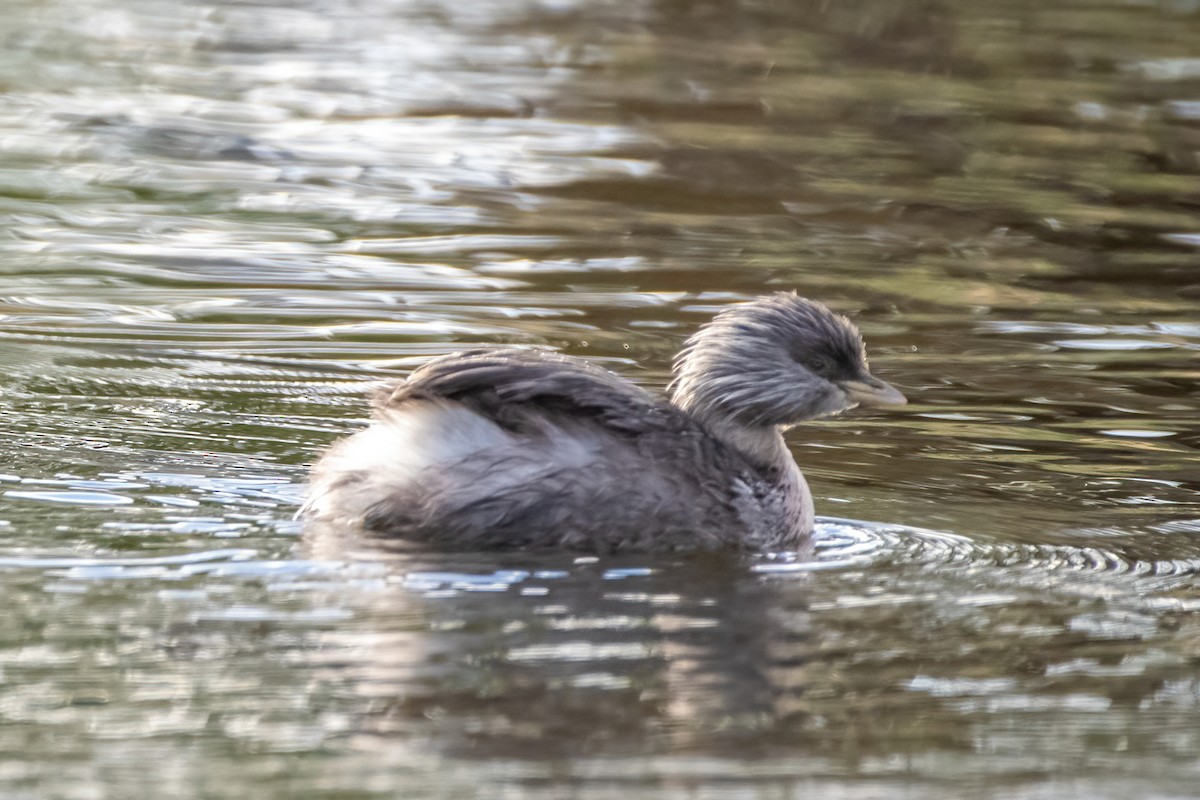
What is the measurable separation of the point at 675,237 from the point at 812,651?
6.61 meters

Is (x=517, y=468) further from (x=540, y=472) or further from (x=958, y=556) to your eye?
(x=958, y=556)

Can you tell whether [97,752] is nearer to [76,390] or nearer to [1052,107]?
[76,390]

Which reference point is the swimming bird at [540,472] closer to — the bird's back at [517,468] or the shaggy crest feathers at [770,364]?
the bird's back at [517,468]

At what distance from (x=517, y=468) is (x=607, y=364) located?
289 centimetres

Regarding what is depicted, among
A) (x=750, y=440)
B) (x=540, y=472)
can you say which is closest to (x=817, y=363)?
(x=750, y=440)

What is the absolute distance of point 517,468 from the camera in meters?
6.28

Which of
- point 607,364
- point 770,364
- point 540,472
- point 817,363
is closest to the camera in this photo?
point 540,472

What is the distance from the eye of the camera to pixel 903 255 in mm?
11547

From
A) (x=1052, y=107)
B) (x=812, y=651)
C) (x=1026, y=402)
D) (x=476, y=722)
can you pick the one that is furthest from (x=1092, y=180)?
(x=476, y=722)

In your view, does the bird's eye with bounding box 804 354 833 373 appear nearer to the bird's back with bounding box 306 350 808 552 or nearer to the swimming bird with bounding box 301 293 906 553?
the swimming bird with bounding box 301 293 906 553

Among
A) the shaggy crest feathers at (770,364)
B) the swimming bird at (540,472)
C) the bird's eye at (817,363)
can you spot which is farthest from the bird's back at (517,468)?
the bird's eye at (817,363)

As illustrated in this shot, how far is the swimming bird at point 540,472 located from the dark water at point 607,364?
16 centimetres

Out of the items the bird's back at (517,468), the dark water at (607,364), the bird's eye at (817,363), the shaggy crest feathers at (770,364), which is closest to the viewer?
the dark water at (607,364)

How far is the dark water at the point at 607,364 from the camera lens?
4.77 metres
